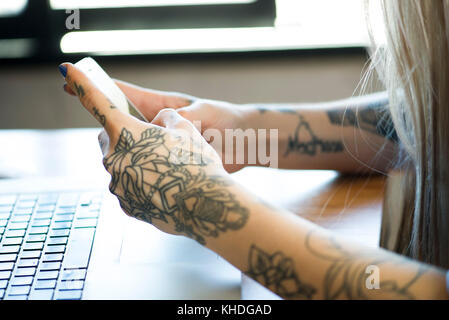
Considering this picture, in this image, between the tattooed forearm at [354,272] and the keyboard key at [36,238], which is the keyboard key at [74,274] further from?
the tattooed forearm at [354,272]

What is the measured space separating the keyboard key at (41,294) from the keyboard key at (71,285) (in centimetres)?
1

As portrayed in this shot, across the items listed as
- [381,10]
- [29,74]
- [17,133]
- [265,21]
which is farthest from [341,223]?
[29,74]

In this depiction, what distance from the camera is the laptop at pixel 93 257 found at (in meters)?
0.52

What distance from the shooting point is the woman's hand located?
76 centimetres

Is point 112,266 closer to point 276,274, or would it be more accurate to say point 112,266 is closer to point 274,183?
point 276,274

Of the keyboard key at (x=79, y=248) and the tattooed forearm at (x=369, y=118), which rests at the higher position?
the tattooed forearm at (x=369, y=118)

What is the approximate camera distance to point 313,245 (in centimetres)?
50

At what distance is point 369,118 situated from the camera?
33.6 inches

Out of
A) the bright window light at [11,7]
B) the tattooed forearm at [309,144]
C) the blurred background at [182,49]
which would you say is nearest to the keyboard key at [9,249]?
the tattooed forearm at [309,144]

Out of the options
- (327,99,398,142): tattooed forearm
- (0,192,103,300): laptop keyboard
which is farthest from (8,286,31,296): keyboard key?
(327,99,398,142): tattooed forearm

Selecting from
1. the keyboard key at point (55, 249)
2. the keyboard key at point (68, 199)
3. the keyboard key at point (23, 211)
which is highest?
the keyboard key at point (68, 199)

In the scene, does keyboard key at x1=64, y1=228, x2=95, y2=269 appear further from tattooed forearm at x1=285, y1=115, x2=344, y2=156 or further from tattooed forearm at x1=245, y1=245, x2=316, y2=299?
tattooed forearm at x1=285, y1=115, x2=344, y2=156

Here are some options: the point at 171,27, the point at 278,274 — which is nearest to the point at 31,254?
the point at 278,274

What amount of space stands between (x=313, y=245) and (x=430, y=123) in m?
0.22
